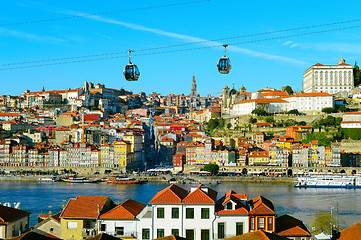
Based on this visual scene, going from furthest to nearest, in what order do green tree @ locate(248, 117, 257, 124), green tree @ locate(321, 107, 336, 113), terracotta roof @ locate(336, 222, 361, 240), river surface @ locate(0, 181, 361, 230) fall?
1. green tree @ locate(248, 117, 257, 124)
2. green tree @ locate(321, 107, 336, 113)
3. river surface @ locate(0, 181, 361, 230)
4. terracotta roof @ locate(336, 222, 361, 240)

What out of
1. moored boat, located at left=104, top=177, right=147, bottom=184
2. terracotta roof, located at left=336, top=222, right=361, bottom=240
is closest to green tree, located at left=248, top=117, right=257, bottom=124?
moored boat, located at left=104, top=177, right=147, bottom=184

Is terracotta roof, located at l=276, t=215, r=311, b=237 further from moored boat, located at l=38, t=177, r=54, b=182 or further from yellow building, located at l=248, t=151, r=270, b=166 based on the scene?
moored boat, located at l=38, t=177, r=54, b=182

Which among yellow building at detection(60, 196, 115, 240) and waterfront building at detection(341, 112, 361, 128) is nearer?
yellow building at detection(60, 196, 115, 240)

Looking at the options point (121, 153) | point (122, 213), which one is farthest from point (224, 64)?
point (121, 153)

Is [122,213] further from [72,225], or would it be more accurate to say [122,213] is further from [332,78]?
[332,78]

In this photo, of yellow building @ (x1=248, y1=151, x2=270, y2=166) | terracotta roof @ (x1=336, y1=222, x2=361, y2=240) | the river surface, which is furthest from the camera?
yellow building @ (x1=248, y1=151, x2=270, y2=166)

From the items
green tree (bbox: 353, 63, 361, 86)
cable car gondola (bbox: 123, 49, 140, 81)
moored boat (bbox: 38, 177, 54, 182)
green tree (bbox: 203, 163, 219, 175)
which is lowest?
moored boat (bbox: 38, 177, 54, 182)
